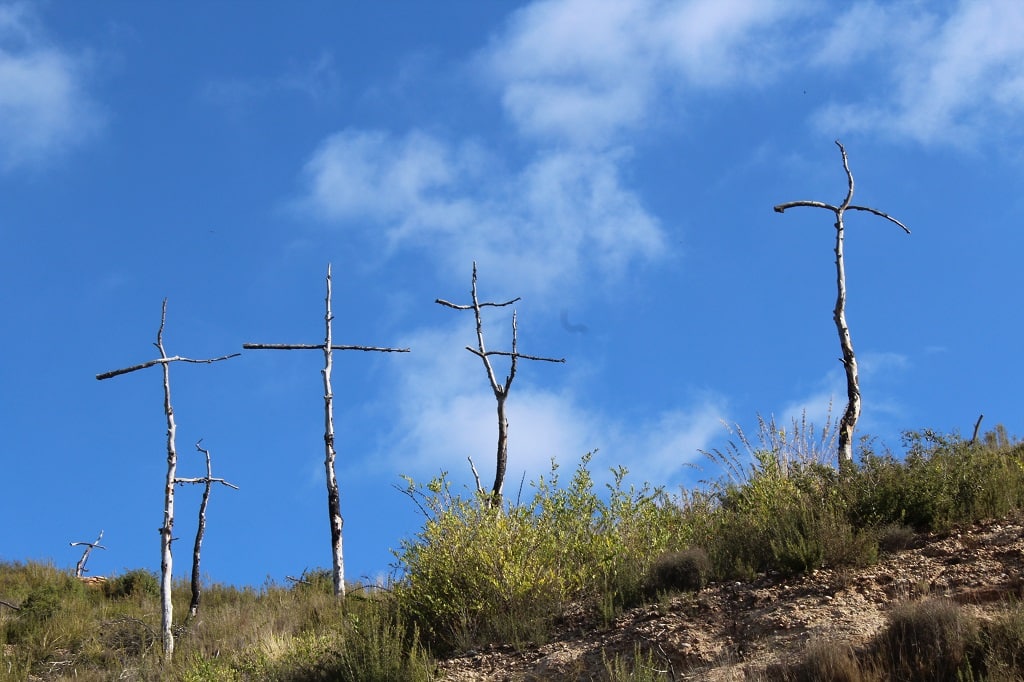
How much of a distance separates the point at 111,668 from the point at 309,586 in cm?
739

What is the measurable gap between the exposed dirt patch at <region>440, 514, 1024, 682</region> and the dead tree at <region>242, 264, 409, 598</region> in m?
8.18

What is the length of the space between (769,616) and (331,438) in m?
13.7

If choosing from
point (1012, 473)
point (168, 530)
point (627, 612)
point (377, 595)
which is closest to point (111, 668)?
point (168, 530)

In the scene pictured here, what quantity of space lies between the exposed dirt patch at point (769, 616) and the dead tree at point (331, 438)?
818 cm

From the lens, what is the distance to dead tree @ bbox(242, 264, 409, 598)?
2117 centimetres

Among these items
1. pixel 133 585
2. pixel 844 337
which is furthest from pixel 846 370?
pixel 133 585

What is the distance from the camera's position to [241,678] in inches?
508

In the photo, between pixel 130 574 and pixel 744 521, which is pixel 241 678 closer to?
pixel 744 521

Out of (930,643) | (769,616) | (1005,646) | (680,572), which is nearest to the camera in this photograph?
(1005,646)

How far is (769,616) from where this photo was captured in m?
10.8

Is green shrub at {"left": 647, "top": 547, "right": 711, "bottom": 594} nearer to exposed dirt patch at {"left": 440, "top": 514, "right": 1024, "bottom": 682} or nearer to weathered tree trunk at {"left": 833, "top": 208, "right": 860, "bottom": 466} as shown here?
exposed dirt patch at {"left": 440, "top": 514, "right": 1024, "bottom": 682}

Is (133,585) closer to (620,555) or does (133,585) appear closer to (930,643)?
(620,555)

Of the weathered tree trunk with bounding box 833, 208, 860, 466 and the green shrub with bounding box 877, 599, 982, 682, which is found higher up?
the weathered tree trunk with bounding box 833, 208, 860, 466

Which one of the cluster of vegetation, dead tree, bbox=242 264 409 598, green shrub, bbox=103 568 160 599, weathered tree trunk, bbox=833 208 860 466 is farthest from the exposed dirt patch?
green shrub, bbox=103 568 160 599
